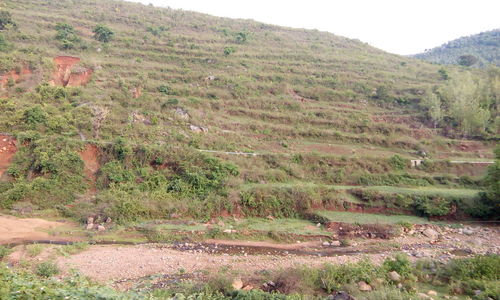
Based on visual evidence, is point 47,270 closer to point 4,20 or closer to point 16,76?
point 16,76

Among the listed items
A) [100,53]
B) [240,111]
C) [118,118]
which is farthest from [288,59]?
[118,118]

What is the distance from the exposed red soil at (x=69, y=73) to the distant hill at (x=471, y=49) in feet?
222

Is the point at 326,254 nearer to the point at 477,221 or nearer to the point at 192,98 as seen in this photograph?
the point at 477,221

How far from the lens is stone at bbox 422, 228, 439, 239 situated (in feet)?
48.2

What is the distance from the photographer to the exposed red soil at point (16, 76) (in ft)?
69.0

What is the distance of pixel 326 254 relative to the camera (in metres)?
13.2

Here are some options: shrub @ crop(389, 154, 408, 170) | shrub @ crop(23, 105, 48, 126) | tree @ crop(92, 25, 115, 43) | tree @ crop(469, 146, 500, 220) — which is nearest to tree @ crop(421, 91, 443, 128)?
shrub @ crop(389, 154, 408, 170)

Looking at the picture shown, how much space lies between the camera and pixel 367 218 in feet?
52.0

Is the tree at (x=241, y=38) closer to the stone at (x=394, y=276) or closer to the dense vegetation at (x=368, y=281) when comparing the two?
the dense vegetation at (x=368, y=281)

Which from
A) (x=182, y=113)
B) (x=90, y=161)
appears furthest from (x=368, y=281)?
(x=182, y=113)

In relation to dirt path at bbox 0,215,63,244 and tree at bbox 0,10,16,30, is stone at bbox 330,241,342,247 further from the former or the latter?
tree at bbox 0,10,16,30

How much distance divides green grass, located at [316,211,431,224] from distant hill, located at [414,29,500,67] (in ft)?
190

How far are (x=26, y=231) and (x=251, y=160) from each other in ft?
40.3

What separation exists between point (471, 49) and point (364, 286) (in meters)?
89.6
